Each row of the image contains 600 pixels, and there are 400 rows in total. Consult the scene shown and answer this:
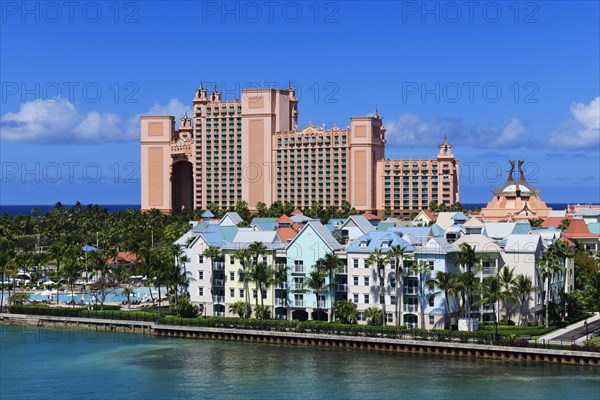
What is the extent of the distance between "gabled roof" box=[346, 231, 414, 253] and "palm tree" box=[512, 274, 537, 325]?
10.8 m

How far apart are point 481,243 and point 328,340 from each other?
18.7 m

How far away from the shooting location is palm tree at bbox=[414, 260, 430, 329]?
9275 cm

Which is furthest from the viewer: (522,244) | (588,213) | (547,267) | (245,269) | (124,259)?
(588,213)

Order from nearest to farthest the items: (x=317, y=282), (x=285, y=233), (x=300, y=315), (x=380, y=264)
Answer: (x=380, y=264) < (x=317, y=282) < (x=300, y=315) < (x=285, y=233)

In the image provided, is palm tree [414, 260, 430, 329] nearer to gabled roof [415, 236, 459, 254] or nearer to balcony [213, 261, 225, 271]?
gabled roof [415, 236, 459, 254]

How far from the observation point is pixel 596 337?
290 feet

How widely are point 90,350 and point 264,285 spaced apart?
19.2 metres

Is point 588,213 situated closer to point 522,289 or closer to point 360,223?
point 360,223

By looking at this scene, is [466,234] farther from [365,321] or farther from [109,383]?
[109,383]

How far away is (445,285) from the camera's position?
90.0 metres

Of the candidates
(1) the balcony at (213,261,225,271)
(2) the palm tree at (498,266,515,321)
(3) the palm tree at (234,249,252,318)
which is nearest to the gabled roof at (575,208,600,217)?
(2) the palm tree at (498,266,515,321)

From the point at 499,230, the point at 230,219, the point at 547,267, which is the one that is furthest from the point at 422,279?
the point at 230,219

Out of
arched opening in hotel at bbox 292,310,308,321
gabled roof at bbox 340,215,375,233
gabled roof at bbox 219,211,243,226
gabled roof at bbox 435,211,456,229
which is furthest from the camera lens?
gabled roof at bbox 435,211,456,229

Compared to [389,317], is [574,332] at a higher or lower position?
lower
